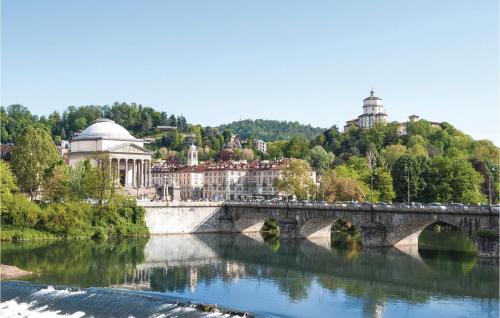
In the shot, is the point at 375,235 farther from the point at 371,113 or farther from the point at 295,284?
the point at 371,113

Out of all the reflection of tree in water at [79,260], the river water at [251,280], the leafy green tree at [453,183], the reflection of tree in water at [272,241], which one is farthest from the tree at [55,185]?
the leafy green tree at [453,183]

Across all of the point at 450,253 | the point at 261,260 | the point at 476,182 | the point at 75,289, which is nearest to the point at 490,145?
the point at 476,182

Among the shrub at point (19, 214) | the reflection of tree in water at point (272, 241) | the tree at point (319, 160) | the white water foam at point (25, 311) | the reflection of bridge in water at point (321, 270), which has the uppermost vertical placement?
the tree at point (319, 160)

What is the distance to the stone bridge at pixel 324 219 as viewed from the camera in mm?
51750


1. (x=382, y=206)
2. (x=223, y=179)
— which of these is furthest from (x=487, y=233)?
(x=223, y=179)

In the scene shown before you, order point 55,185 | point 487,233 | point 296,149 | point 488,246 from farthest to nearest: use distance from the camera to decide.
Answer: point 296,149 < point 55,185 < point 488,246 < point 487,233

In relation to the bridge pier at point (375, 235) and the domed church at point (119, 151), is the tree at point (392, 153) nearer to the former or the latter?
the domed church at point (119, 151)

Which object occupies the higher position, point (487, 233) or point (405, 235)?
point (487, 233)

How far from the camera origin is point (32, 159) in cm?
8088

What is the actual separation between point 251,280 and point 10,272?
16.7 meters

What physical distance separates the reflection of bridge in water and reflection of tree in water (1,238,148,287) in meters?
1.52

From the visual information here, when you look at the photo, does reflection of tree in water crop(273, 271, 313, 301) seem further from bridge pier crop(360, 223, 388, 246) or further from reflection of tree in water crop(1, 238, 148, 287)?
bridge pier crop(360, 223, 388, 246)

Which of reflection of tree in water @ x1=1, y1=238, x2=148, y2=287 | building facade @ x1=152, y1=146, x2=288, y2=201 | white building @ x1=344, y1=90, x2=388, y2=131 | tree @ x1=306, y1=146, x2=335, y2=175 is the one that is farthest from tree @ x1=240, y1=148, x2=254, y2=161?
reflection of tree in water @ x1=1, y1=238, x2=148, y2=287

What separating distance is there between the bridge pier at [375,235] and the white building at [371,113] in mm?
108684
